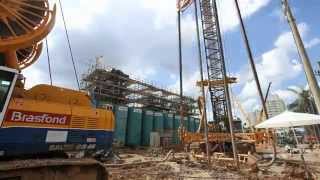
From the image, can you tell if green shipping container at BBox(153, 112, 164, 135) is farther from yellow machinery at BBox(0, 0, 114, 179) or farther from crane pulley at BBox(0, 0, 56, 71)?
crane pulley at BBox(0, 0, 56, 71)

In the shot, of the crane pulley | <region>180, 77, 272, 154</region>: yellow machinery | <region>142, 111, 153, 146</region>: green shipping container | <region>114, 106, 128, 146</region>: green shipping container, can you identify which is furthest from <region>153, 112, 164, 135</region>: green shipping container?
the crane pulley

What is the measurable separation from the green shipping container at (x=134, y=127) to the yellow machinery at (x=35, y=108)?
34243mm

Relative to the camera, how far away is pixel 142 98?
2274 inches

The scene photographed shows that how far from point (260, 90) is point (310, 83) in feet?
26.7

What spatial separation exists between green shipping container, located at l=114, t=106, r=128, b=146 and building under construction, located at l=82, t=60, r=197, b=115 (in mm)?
3978

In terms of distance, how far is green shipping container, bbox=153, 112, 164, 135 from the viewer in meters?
48.3

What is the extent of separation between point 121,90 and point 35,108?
4605cm

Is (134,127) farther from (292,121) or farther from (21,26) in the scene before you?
(21,26)

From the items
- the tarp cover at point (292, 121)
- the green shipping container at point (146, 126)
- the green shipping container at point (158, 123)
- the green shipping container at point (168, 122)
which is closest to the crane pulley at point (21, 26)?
the tarp cover at point (292, 121)

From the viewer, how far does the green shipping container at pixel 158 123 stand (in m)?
48.3

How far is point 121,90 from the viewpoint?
52.9 m

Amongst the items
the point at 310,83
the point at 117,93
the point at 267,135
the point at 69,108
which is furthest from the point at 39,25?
the point at 117,93

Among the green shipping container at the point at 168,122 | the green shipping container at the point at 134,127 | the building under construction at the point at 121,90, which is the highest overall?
the building under construction at the point at 121,90

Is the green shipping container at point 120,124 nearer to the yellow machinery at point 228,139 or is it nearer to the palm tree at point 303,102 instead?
the yellow machinery at point 228,139
